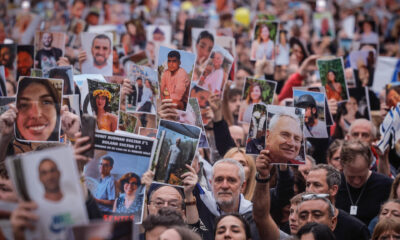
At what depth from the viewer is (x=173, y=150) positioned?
5.27m

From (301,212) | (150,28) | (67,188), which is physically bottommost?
(301,212)

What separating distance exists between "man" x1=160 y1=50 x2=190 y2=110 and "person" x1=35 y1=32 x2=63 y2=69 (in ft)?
7.42

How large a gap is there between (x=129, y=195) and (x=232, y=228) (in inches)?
27.5

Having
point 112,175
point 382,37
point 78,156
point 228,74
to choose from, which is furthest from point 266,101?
point 382,37

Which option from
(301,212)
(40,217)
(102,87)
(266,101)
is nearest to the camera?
(40,217)

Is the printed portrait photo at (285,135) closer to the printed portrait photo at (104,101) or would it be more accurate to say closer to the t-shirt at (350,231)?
the t-shirt at (350,231)

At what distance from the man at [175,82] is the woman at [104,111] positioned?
0.52m

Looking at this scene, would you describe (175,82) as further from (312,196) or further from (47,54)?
(47,54)

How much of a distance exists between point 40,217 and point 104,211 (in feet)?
4.63

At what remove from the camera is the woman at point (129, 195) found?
4.83 m

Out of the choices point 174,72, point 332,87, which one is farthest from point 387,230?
point 332,87

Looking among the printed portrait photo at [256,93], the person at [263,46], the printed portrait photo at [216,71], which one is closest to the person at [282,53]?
the person at [263,46]

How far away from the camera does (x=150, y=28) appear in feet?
40.4

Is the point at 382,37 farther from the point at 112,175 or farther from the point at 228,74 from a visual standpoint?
the point at 112,175
